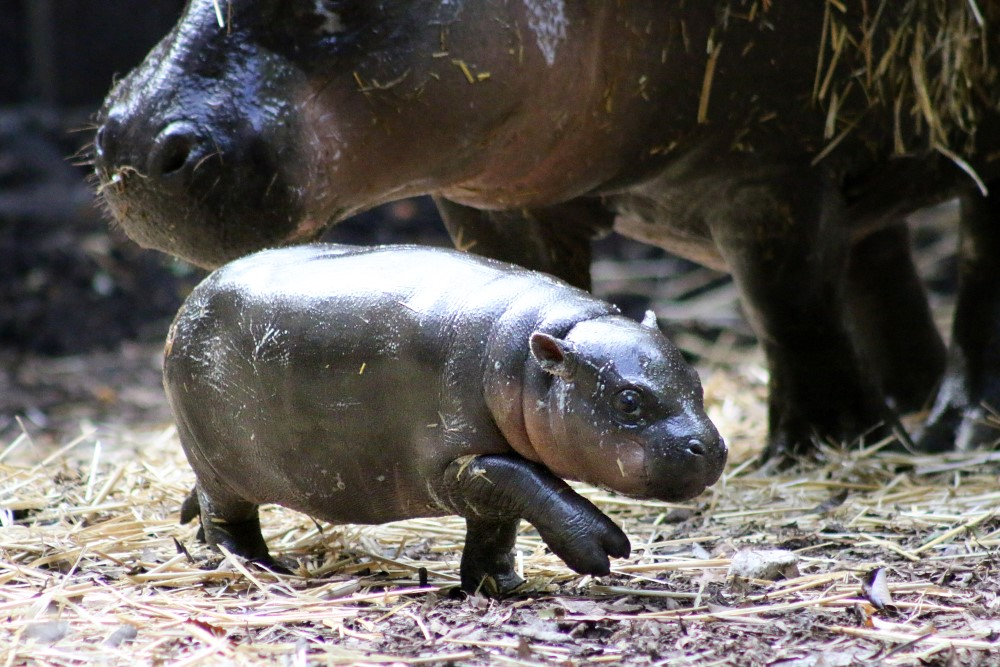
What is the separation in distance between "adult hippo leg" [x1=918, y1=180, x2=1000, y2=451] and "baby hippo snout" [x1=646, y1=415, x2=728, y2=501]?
1911 mm

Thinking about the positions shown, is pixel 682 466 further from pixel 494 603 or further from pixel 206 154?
pixel 206 154

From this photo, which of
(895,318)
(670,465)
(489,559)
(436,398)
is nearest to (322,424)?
(436,398)

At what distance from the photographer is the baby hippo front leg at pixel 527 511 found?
232cm

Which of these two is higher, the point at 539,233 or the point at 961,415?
the point at 539,233

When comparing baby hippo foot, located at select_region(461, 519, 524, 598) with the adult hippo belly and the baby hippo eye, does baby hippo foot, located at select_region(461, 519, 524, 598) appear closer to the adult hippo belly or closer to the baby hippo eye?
the baby hippo eye

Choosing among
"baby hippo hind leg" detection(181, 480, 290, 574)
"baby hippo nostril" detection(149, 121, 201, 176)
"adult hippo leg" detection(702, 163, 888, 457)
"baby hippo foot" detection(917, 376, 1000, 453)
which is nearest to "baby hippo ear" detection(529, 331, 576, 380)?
"baby hippo hind leg" detection(181, 480, 290, 574)

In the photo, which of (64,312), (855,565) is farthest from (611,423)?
(64,312)

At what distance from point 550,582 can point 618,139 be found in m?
1.28

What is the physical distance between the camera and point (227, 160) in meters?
2.86

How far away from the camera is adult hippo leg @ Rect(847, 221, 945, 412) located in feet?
15.1

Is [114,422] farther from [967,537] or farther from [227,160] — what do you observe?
[967,537]

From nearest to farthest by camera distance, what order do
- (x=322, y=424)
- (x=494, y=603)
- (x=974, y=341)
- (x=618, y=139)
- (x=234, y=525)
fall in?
(x=494, y=603) < (x=322, y=424) < (x=234, y=525) < (x=618, y=139) < (x=974, y=341)

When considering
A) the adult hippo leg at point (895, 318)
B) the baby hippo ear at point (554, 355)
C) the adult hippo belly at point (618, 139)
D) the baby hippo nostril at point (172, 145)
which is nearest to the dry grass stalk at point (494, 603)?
the baby hippo ear at point (554, 355)

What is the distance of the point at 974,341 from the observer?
3984mm
